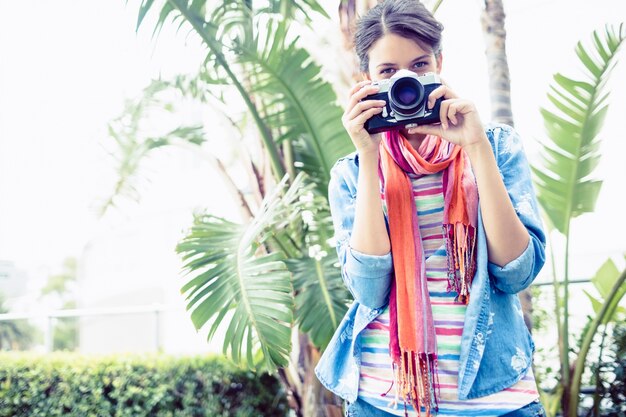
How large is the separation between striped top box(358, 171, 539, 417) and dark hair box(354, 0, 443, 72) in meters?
0.23

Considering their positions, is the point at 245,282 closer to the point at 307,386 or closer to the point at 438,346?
the point at 307,386

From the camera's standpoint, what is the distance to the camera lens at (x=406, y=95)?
1.01m

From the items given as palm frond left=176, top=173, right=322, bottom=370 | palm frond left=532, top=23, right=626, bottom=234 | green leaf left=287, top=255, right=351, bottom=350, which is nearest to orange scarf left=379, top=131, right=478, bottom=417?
palm frond left=176, top=173, right=322, bottom=370

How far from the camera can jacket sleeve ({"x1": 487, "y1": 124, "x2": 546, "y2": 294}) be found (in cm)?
97

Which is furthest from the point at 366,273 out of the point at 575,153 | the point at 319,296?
the point at 575,153

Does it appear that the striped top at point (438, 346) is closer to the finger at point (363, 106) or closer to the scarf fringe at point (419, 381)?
the scarf fringe at point (419, 381)

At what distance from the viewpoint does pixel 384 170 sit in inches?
42.9

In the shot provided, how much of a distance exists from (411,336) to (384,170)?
0.95ft

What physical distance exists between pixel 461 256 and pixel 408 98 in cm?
26

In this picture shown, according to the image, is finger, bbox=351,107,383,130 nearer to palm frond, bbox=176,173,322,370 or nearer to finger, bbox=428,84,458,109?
finger, bbox=428,84,458,109

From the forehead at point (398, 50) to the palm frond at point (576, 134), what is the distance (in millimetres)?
1651

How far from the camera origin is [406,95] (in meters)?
1.02

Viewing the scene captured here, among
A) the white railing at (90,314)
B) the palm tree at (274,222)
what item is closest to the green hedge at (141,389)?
the white railing at (90,314)

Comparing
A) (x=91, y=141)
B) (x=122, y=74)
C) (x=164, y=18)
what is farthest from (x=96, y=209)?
(x=164, y=18)
